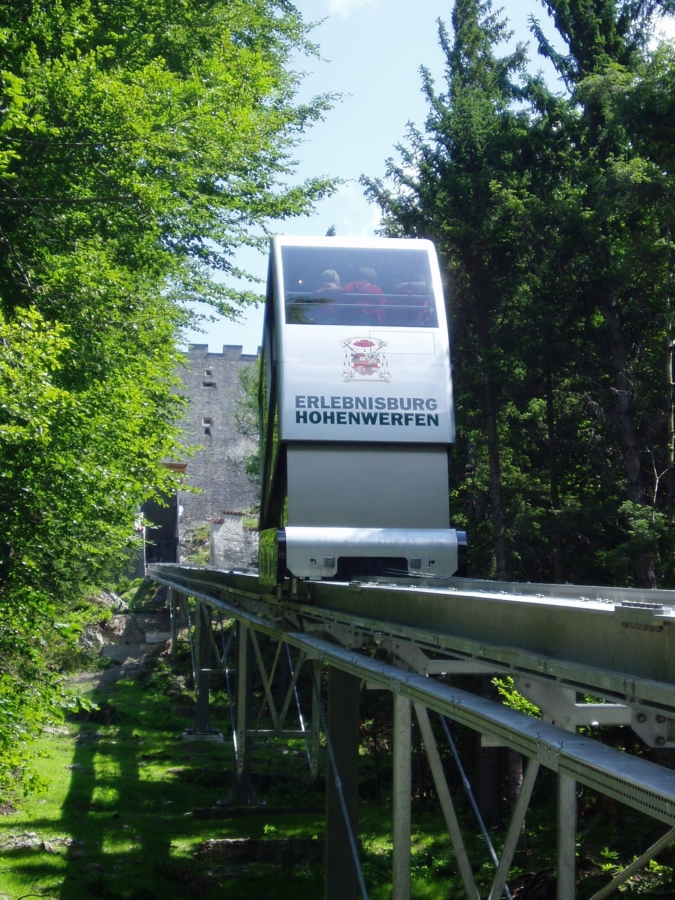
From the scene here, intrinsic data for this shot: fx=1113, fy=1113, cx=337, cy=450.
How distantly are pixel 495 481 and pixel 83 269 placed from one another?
46.4 ft

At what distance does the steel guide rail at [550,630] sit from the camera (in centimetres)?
369

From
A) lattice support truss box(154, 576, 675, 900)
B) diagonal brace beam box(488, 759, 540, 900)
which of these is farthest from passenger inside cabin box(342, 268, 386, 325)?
diagonal brace beam box(488, 759, 540, 900)

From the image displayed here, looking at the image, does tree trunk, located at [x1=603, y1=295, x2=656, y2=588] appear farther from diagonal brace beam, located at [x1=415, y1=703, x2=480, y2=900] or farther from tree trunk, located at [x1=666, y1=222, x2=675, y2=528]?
diagonal brace beam, located at [x1=415, y1=703, x2=480, y2=900]

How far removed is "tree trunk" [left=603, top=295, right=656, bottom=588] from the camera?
20.0m

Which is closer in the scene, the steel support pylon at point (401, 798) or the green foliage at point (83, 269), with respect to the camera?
the steel support pylon at point (401, 798)

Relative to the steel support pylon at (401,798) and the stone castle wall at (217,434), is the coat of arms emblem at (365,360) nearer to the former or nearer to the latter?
the steel support pylon at (401,798)

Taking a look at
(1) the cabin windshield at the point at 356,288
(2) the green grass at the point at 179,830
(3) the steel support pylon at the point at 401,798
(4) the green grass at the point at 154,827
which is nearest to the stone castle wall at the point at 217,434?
(4) the green grass at the point at 154,827

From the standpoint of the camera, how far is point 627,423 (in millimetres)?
22531

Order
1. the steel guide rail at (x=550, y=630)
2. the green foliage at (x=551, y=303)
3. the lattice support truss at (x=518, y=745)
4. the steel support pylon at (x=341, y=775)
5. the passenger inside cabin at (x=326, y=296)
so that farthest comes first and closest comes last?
the green foliage at (x=551, y=303) → the passenger inside cabin at (x=326, y=296) → the steel support pylon at (x=341, y=775) → the steel guide rail at (x=550, y=630) → the lattice support truss at (x=518, y=745)

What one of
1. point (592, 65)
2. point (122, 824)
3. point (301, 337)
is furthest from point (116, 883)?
point (592, 65)

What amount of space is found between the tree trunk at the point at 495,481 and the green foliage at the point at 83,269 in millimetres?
9065

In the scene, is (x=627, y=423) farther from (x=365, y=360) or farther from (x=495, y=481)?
(x=365, y=360)

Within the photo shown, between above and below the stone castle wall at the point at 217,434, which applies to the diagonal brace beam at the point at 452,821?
below

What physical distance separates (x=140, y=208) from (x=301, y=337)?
129 inches
